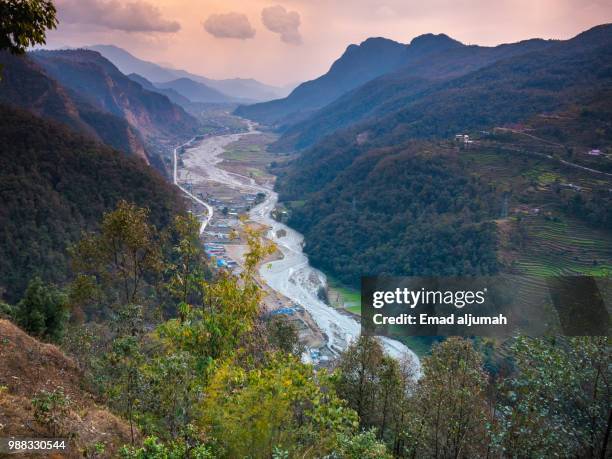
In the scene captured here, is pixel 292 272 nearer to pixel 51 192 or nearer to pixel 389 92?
pixel 51 192

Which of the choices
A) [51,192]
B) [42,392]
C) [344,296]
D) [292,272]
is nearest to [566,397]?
[42,392]

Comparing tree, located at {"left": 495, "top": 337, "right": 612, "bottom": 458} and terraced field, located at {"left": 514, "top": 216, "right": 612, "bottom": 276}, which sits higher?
tree, located at {"left": 495, "top": 337, "right": 612, "bottom": 458}

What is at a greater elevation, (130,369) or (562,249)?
(130,369)

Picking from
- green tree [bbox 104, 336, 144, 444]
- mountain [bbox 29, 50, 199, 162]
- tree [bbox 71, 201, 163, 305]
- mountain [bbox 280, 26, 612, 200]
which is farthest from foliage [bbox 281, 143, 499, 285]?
mountain [bbox 29, 50, 199, 162]

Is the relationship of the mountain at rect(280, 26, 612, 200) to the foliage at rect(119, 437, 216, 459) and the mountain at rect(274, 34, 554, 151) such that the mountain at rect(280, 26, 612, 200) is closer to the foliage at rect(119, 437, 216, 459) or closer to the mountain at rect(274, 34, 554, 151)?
the mountain at rect(274, 34, 554, 151)

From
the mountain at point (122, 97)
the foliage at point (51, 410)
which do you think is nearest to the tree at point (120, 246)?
the foliage at point (51, 410)
